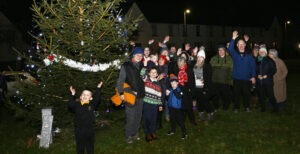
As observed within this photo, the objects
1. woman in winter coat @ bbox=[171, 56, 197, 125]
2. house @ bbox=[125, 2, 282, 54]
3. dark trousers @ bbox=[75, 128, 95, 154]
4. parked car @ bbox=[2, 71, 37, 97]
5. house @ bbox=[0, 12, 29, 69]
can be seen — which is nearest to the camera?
dark trousers @ bbox=[75, 128, 95, 154]

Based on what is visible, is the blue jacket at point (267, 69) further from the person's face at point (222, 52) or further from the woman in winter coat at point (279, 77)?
the person's face at point (222, 52)

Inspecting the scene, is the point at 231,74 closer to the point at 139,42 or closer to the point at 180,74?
the point at 180,74

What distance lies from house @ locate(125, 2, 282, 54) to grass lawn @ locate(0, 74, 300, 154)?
30.2m

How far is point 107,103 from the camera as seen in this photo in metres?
6.77

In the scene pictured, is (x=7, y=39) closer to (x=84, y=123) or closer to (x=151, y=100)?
(x=151, y=100)

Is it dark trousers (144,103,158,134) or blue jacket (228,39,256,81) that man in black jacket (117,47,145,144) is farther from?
blue jacket (228,39,256,81)

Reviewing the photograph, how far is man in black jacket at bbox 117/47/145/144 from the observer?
595cm

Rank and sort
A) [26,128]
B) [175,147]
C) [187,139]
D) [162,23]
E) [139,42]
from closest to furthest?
[175,147] < [187,139] < [26,128] < [139,42] < [162,23]

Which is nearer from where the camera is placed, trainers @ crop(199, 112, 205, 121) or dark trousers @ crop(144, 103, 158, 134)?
dark trousers @ crop(144, 103, 158, 134)

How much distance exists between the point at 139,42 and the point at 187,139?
113 feet

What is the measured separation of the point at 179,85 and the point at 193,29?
41.6 metres

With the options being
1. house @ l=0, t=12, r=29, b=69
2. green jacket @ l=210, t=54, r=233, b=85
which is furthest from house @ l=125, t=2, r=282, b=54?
green jacket @ l=210, t=54, r=233, b=85

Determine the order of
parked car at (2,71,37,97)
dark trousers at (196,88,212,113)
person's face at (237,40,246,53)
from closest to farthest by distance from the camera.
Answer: parked car at (2,71,37,97), dark trousers at (196,88,212,113), person's face at (237,40,246,53)

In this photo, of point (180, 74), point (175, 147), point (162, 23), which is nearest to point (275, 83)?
point (180, 74)
